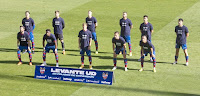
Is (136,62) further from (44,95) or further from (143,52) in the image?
(44,95)

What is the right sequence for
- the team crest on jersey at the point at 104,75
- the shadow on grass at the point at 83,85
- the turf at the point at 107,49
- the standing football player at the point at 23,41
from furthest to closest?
the standing football player at the point at 23,41 → the team crest on jersey at the point at 104,75 → the turf at the point at 107,49 → the shadow on grass at the point at 83,85

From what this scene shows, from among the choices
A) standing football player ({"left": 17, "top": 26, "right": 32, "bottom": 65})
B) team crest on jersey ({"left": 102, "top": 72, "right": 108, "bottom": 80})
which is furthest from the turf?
standing football player ({"left": 17, "top": 26, "right": 32, "bottom": 65})

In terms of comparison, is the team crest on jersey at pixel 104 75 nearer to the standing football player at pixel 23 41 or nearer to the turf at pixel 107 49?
the turf at pixel 107 49

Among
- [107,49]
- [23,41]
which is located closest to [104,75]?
[23,41]

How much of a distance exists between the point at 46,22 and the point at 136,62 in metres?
11.2

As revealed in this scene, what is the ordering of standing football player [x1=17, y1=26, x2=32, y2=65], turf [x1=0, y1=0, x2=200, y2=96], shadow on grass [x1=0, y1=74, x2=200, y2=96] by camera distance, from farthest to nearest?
standing football player [x1=17, y1=26, x2=32, y2=65]
turf [x1=0, y1=0, x2=200, y2=96]
shadow on grass [x1=0, y1=74, x2=200, y2=96]

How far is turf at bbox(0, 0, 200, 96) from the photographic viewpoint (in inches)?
648

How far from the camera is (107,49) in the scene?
74.0ft

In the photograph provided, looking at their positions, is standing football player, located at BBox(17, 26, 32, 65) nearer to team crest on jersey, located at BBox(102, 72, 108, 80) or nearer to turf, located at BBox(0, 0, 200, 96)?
turf, located at BBox(0, 0, 200, 96)

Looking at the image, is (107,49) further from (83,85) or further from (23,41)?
(83,85)

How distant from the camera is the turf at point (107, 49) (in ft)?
54.0

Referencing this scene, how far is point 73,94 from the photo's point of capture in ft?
52.0

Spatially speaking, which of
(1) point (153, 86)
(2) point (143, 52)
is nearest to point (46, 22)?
(2) point (143, 52)

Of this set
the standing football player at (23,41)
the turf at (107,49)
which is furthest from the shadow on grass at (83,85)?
the standing football player at (23,41)
